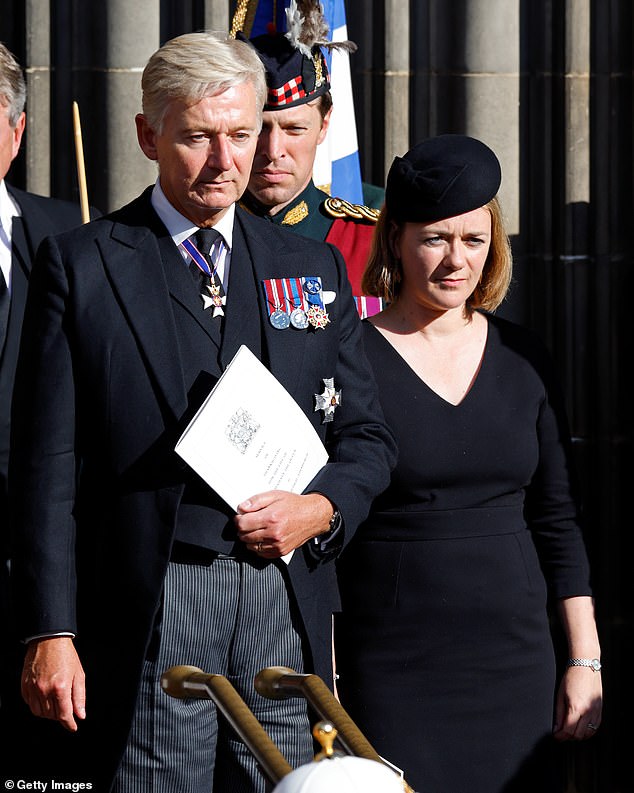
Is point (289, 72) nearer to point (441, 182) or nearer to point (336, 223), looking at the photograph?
point (336, 223)

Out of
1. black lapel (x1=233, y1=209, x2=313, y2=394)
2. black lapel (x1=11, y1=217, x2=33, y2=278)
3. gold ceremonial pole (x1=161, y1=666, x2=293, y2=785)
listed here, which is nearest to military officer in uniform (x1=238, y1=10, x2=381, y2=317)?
black lapel (x1=11, y1=217, x2=33, y2=278)

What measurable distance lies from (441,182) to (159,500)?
97cm

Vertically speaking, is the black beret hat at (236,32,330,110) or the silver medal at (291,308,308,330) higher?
the black beret hat at (236,32,330,110)

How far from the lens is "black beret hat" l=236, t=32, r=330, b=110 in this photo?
353cm

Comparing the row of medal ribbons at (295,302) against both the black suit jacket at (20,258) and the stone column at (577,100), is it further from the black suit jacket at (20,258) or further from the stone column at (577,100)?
the stone column at (577,100)

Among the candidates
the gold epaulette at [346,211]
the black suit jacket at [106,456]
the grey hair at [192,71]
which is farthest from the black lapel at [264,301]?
the gold epaulette at [346,211]

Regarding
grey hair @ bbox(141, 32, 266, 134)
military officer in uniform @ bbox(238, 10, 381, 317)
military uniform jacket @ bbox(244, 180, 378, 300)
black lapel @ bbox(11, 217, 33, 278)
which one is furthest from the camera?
military uniform jacket @ bbox(244, 180, 378, 300)

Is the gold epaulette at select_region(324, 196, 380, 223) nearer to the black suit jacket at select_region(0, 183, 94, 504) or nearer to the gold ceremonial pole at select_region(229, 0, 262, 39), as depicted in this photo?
the gold ceremonial pole at select_region(229, 0, 262, 39)

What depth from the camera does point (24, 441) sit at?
Result: 8.47ft

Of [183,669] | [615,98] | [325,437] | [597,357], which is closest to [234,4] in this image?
[615,98]

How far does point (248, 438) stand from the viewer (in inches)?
98.6

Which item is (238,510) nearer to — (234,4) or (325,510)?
(325,510)

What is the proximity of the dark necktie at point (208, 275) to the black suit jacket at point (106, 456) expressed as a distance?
0.04 metres

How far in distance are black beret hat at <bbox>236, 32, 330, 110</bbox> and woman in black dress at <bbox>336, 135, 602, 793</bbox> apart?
50cm
